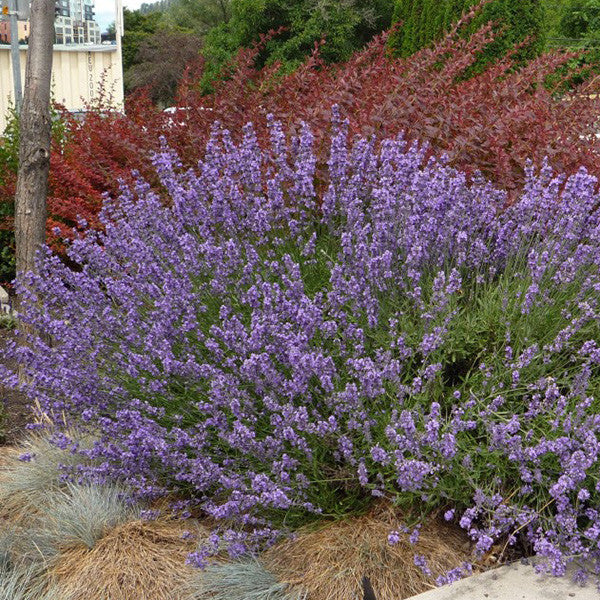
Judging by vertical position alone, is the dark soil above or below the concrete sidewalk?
below

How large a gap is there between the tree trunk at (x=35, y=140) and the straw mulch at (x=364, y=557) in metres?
2.16

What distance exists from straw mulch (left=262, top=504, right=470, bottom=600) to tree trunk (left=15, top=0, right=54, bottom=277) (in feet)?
7.09

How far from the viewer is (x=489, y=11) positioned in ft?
42.5

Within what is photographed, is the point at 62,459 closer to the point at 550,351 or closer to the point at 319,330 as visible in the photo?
the point at 319,330

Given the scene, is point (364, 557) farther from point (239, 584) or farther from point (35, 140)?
point (35, 140)

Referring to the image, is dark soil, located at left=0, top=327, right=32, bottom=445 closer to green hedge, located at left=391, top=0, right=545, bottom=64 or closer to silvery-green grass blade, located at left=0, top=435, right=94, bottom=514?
silvery-green grass blade, located at left=0, top=435, right=94, bottom=514

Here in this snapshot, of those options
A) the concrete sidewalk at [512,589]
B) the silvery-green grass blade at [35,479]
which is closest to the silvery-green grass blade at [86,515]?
the silvery-green grass blade at [35,479]

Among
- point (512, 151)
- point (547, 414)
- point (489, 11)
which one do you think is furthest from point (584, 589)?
point (489, 11)

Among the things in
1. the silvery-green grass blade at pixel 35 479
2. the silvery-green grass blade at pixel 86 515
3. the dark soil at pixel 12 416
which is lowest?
the dark soil at pixel 12 416

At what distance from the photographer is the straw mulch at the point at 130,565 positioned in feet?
9.05

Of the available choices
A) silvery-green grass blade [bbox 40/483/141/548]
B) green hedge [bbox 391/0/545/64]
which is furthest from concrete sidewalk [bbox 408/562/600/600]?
green hedge [bbox 391/0/545/64]

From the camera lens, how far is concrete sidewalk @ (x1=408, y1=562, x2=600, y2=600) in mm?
2426

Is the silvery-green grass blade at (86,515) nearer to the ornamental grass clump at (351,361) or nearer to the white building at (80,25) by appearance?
the ornamental grass clump at (351,361)

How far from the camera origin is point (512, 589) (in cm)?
246
